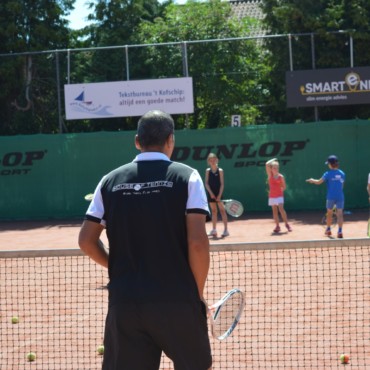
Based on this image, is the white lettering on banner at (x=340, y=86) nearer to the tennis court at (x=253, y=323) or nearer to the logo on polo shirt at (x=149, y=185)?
the tennis court at (x=253, y=323)

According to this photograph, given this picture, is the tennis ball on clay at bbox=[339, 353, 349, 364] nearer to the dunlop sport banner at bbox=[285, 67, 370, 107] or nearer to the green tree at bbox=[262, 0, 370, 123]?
the dunlop sport banner at bbox=[285, 67, 370, 107]

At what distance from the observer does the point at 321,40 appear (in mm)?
22453

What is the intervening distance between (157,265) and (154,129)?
69 centimetres

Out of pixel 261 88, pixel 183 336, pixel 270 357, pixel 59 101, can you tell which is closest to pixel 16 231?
pixel 59 101

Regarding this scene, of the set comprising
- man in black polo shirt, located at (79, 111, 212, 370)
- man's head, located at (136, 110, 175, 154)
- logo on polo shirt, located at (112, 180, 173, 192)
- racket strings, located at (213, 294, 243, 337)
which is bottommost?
racket strings, located at (213, 294, 243, 337)

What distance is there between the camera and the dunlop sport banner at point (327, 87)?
2131 centimetres

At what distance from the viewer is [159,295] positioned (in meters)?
3.86

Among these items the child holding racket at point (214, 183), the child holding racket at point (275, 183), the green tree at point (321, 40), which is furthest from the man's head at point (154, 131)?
the green tree at point (321, 40)

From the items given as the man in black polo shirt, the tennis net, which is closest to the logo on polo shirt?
the man in black polo shirt

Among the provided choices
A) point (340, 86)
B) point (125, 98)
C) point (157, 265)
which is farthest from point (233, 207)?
point (157, 265)

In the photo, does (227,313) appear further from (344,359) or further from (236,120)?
(236,120)

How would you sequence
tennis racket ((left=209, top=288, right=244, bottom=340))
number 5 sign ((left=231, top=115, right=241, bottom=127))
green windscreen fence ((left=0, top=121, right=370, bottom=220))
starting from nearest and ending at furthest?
1. tennis racket ((left=209, top=288, right=244, bottom=340))
2. green windscreen fence ((left=0, top=121, right=370, bottom=220))
3. number 5 sign ((left=231, top=115, right=241, bottom=127))

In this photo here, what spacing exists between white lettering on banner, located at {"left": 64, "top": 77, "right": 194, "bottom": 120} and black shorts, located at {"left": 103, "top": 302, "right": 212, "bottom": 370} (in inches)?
717

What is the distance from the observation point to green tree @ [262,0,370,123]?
22.1 meters
